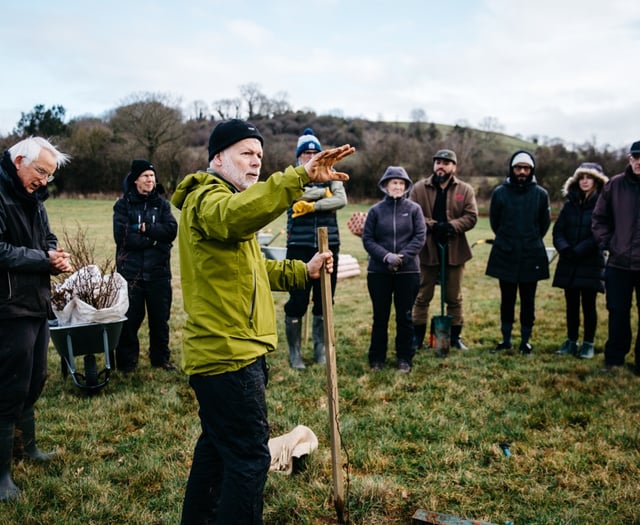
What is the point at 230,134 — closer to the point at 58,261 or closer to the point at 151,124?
the point at 58,261

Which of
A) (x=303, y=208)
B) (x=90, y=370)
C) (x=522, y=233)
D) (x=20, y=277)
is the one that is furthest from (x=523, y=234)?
(x=20, y=277)

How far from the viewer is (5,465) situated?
321 centimetres

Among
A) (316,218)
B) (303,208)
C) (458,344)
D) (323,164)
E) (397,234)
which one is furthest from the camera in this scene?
(458,344)

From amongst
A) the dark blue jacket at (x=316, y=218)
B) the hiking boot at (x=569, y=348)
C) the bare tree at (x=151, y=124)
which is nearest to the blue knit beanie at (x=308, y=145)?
the dark blue jacket at (x=316, y=218)

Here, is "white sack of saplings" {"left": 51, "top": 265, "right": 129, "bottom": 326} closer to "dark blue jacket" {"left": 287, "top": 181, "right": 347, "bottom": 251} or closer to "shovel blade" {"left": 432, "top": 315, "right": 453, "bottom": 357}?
"dark blue jacket" {"left": 287, "top": 181, "right": 347, "bottom": 251}

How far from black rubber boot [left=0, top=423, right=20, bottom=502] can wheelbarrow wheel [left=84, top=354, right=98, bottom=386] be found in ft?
4.86

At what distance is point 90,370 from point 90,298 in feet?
2.19

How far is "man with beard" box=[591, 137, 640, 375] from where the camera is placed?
5215 mm

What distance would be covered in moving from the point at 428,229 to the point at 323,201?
158 centimetres

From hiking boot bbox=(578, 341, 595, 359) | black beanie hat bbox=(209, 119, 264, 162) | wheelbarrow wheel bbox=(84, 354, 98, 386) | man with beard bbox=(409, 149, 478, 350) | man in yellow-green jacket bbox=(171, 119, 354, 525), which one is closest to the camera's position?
man in yellow-green jacket bbox=(171, 119, 354, 525)

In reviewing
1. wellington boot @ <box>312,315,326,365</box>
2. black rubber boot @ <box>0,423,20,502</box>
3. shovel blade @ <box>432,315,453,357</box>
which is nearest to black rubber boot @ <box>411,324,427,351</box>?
shovel blade @ <box>432,315,453,357</box>

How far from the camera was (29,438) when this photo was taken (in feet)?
11.8

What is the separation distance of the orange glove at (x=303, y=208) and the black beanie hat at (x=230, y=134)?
9.20ft

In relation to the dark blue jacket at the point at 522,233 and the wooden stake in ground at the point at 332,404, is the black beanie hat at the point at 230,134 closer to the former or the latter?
the wooden stake in ground at the point at 332,404
